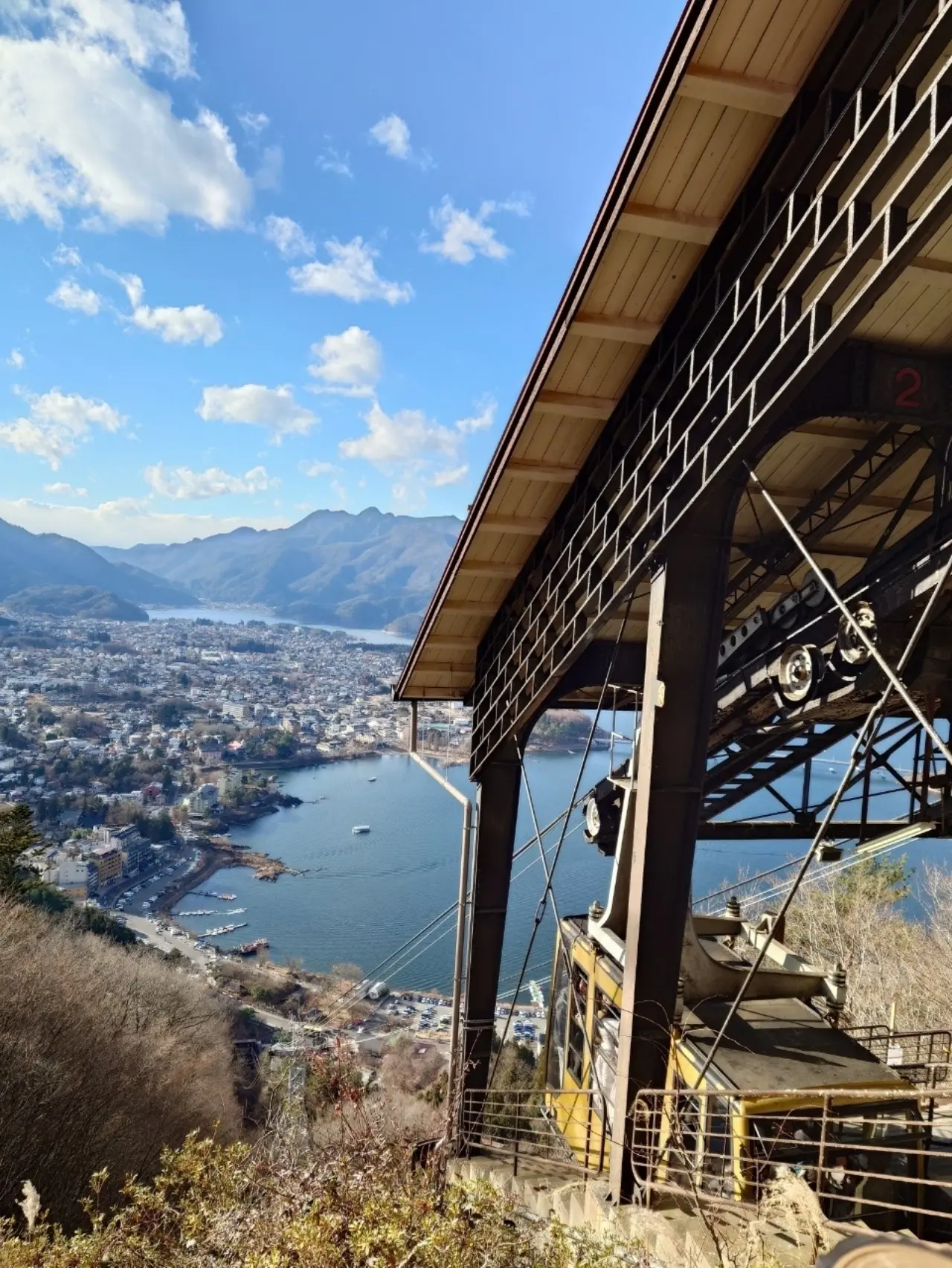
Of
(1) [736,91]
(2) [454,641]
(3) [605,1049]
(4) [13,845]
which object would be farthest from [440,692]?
(4) [13,845]

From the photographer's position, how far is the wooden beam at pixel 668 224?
4.01 metres

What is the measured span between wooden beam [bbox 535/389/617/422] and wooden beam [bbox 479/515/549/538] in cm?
125

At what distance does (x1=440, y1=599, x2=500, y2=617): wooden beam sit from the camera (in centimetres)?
773

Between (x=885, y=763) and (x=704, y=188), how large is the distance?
522 cm

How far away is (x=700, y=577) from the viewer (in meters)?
4.86

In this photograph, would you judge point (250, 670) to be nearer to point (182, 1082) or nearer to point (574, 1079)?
point (182, 1082)

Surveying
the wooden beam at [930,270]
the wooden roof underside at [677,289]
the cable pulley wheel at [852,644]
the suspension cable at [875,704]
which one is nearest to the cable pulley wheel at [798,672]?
the cable pulley wheel at [852,644]

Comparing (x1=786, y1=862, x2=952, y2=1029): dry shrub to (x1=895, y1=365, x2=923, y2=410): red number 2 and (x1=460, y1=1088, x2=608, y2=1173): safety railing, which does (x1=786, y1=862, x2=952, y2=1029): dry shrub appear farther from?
(x1=895, y1=365, x2=923, y2=410): red number 2

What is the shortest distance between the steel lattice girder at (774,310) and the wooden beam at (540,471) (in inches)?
5.8

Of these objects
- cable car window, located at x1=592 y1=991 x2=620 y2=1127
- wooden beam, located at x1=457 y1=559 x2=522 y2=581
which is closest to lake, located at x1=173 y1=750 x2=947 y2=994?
cable car window, located at x1=592 y1=991 x2=620 y2=1127

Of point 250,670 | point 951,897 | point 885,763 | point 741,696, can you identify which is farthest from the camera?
point 250,670

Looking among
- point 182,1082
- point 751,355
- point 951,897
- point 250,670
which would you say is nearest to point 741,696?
point 751,355

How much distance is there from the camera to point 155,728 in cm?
9581

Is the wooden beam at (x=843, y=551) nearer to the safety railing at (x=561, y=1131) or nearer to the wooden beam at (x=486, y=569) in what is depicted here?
the wooden beam at (x=486, y=569)
